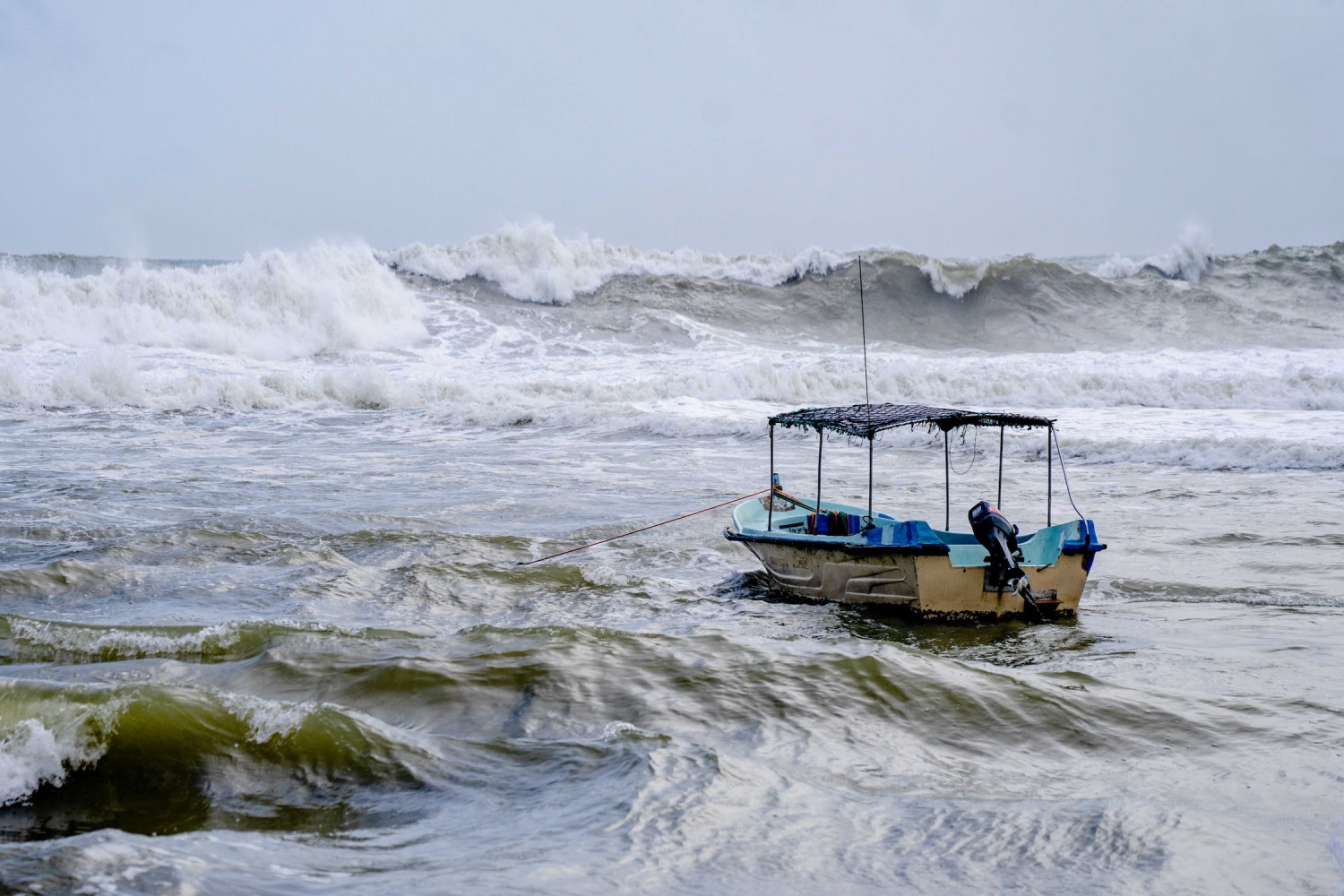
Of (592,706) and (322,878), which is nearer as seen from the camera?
(322,878)

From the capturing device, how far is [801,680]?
18.6 ft

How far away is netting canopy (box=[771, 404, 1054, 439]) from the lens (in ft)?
25.9

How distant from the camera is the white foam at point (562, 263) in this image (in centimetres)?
3391

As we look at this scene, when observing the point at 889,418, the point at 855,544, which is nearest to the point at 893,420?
the point at 889,418

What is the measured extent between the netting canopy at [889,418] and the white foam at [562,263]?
25331 millimetres

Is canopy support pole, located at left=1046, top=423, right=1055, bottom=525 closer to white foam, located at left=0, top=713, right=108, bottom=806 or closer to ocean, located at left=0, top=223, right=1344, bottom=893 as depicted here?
ocean, located at left=0, top=223, right=1344, bottom=893

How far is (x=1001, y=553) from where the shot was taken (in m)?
7.52

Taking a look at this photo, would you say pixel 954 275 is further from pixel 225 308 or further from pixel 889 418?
pixel 889 418

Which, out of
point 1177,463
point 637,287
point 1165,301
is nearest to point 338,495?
point 1177,463

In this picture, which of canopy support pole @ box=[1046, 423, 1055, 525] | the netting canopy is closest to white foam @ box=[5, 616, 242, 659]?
the netting canopy

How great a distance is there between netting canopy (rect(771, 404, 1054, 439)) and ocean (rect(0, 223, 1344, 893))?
1389 mm

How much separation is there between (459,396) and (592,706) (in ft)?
59.8

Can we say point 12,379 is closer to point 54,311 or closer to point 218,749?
point 54,311

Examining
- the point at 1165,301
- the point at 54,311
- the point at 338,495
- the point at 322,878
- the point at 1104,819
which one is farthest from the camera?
the point at 1165,301
